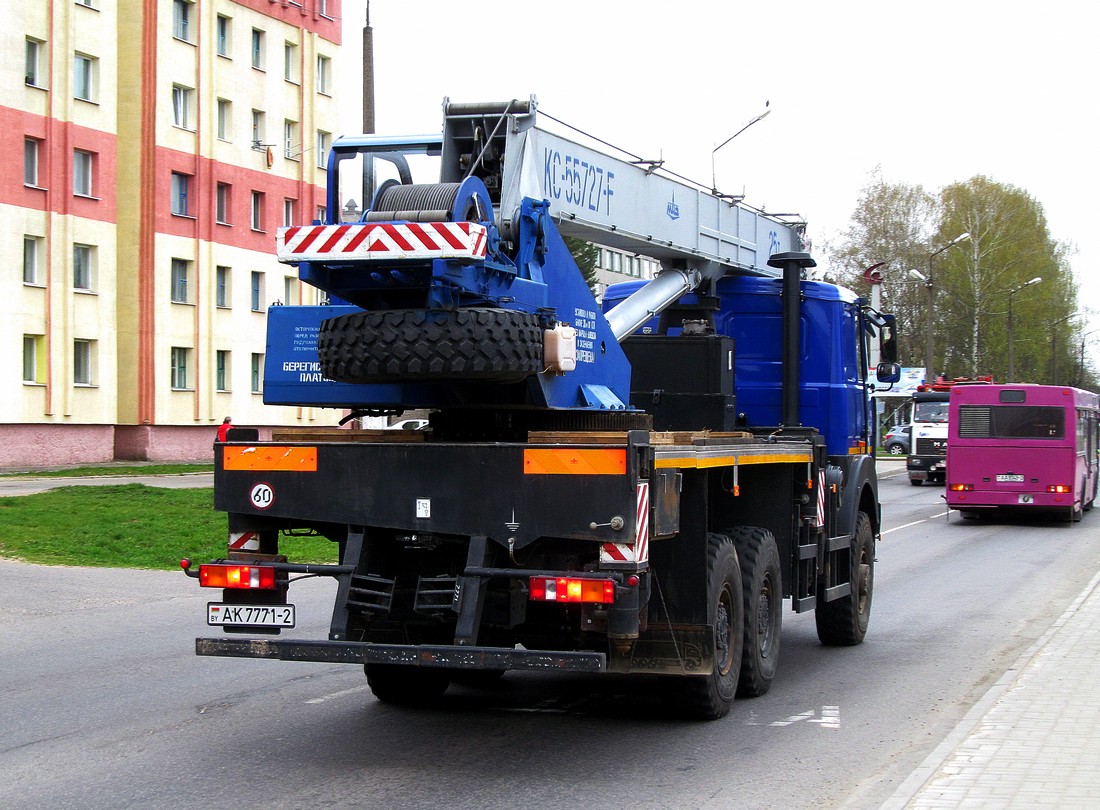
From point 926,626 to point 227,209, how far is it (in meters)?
37.9

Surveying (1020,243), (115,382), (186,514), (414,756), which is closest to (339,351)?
(414,756)

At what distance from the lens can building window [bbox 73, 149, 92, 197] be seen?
135 feet

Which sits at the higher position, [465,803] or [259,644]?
[259,644]

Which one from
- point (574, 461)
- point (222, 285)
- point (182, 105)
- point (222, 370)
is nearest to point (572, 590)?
point (574, 461)

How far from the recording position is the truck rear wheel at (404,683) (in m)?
8.78

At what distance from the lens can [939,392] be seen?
4300cm

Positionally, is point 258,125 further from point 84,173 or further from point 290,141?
point 84,173

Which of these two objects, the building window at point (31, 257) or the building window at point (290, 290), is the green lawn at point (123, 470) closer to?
the building window at point (31, 257)

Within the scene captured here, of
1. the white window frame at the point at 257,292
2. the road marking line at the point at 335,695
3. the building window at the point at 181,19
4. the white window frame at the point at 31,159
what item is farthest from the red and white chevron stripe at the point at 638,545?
the white window frame at the point at 257,292

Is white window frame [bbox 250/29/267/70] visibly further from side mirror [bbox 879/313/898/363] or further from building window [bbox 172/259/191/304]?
side mirror [bbox 879/313/898/363]

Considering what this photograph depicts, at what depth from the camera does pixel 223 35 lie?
47.7m

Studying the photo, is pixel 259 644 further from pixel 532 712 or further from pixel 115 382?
pixel 115 382

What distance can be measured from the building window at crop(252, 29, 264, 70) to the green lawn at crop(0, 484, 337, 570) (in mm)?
27406

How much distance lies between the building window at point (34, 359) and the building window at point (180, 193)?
7276 mm
